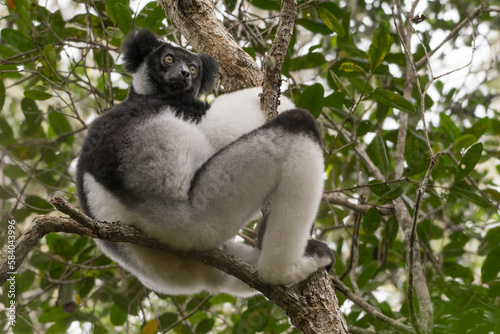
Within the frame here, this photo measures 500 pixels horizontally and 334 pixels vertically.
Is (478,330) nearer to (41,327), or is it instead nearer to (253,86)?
(253,86)

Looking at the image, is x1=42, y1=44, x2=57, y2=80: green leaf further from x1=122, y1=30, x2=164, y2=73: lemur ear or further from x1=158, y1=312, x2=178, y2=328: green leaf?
x1=158, y1=312, x2=178, y2=328: green leaf

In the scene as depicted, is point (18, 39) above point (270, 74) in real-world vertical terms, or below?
below

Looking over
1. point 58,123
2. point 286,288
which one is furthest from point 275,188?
point 58,123

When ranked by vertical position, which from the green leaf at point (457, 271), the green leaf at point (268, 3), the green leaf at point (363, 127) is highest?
the green leaf at point (268, 3)

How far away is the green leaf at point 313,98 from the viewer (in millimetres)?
4299

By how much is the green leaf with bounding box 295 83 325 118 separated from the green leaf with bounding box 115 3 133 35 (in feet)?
5.91

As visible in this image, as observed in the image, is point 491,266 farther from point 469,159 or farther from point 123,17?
point 123,17

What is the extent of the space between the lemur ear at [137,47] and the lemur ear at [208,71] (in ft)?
1.62

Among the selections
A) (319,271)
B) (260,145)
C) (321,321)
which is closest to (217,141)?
(260,145)

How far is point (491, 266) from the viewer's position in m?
3.90

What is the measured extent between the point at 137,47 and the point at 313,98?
1601 millimetres

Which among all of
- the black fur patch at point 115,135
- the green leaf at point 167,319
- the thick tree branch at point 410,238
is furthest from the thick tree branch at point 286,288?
the green leaf at point 167,319

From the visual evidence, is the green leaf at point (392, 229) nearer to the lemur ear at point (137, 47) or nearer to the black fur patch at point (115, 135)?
the black fur patch at point (115, 135)

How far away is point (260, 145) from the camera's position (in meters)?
3.03
